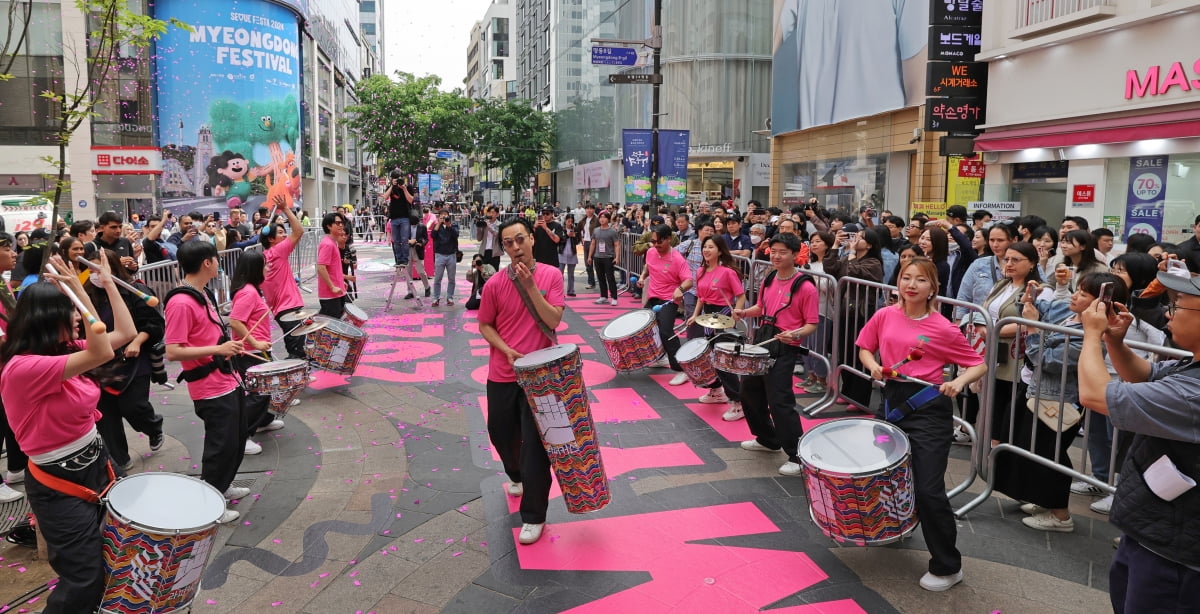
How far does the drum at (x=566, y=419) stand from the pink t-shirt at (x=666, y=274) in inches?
166

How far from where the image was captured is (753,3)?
30.5 m

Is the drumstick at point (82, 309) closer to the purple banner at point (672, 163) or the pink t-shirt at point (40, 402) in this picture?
the pink t-shirt at point (40, 402)

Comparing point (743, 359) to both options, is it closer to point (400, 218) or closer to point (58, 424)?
point (58, 424)

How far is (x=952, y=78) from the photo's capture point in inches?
593

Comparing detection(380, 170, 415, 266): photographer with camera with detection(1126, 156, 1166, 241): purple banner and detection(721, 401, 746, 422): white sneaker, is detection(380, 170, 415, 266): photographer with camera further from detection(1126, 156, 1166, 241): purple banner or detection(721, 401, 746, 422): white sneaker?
detection(1126, 156, 1166, 241): purple banner

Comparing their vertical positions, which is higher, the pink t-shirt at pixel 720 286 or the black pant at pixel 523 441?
the pink t-shirt at pixel 720 286

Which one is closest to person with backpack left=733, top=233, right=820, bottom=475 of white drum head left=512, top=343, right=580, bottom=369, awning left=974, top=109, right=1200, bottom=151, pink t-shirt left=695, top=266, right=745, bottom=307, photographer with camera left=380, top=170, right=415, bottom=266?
pink t-shirt left=695, top=266, right=745, bottom=307

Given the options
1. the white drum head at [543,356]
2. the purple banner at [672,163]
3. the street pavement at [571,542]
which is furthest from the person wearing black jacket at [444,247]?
the white drum head at [543,356]

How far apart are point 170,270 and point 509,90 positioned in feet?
250

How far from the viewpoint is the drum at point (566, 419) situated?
426 cm

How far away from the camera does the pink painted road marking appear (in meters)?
4.01

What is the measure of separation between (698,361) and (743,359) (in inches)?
49.1

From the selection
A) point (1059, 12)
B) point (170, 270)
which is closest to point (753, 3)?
point (1059, 12)

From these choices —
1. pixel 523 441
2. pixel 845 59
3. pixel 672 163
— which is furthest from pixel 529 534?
pixel 845 59
